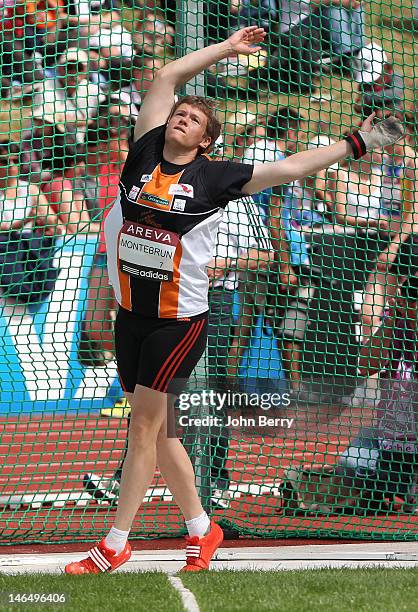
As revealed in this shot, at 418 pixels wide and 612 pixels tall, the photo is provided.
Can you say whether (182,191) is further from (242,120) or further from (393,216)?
(393,216)

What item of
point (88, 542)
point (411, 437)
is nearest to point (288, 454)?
point (411, 437)

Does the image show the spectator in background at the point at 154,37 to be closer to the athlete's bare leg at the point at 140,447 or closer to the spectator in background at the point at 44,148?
the spectator in background at the point at 44,148

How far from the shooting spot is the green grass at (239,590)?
3631 millimetres

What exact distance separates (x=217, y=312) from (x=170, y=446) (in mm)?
2205

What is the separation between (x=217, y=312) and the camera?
6.89m

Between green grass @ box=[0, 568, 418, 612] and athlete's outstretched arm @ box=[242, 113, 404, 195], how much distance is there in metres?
1.74

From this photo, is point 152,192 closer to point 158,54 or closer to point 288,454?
point 158,54

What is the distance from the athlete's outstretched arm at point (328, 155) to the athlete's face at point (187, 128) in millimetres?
339

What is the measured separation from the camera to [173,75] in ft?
15.8

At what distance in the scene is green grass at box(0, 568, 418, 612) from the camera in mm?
3631

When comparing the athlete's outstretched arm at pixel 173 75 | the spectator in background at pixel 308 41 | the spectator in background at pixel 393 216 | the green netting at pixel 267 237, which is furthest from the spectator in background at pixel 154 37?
the athlete's outstretched arm at pixel 173 75

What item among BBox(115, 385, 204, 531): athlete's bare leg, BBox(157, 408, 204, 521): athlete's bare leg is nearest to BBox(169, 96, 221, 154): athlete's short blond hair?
BBox(115, 385, 204, 531): athlete's bare leg

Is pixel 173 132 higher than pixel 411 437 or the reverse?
higher

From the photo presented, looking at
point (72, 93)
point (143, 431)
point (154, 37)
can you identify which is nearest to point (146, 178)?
point (143, 431)
